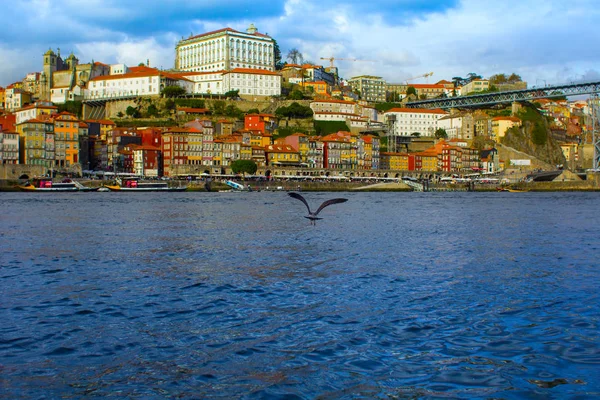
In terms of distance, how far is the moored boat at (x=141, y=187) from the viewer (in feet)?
201

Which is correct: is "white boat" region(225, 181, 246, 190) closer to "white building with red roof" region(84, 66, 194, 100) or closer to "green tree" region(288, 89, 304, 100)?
"white building with red roof" region(84, 66, 194, 100)

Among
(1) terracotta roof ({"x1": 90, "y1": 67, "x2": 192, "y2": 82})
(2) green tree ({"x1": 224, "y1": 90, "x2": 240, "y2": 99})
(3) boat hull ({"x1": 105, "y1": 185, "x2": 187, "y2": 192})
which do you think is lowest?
(3) boat hull ({"x1": 105, "y1": 185, "x2": 187, "y2": 192})

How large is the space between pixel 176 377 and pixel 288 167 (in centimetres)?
6774

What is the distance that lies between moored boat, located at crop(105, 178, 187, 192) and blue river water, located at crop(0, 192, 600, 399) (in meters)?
44.0

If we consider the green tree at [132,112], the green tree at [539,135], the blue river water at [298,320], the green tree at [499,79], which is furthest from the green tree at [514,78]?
the blue river water at [298,320]

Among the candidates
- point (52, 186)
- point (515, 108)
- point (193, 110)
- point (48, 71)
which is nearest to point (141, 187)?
point (52, 186)

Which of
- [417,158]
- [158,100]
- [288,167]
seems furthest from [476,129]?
[158,100]

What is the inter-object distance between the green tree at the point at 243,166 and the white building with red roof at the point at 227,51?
35164 mm

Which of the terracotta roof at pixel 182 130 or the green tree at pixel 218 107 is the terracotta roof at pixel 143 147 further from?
the green tree at pixel 218 107

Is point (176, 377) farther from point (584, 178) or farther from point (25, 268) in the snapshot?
point (584, 178)

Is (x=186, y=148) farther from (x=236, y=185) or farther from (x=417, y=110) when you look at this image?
(x=417, y=110)

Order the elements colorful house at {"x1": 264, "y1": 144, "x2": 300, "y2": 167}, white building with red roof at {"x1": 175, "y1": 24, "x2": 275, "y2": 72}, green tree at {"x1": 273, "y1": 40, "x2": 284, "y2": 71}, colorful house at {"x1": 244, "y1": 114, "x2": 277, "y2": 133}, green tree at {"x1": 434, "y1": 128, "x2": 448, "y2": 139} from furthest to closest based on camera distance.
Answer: green tree at {"x1": 273, "y1": 40, "x2": 284, "y2": 71} < white building with red roof at {"x1": 175, "y1": 24, "x2": 275, "y2": 72} < green tree at {"x1": 434, "y1": 128, "x2": 448, "y2": 139} < colorful house at {"x1": 244, "y1": 114, "x2": 277, "y2": 133} < colorful house at {"x1": 264, "y1": 144, "x2": 300, "y2": 167}

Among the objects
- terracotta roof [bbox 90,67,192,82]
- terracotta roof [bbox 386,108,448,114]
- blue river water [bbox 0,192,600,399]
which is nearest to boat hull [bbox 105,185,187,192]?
terracotta roof [bbox 90,67,192,82]

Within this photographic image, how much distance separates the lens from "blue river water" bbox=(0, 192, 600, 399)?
6.61m
